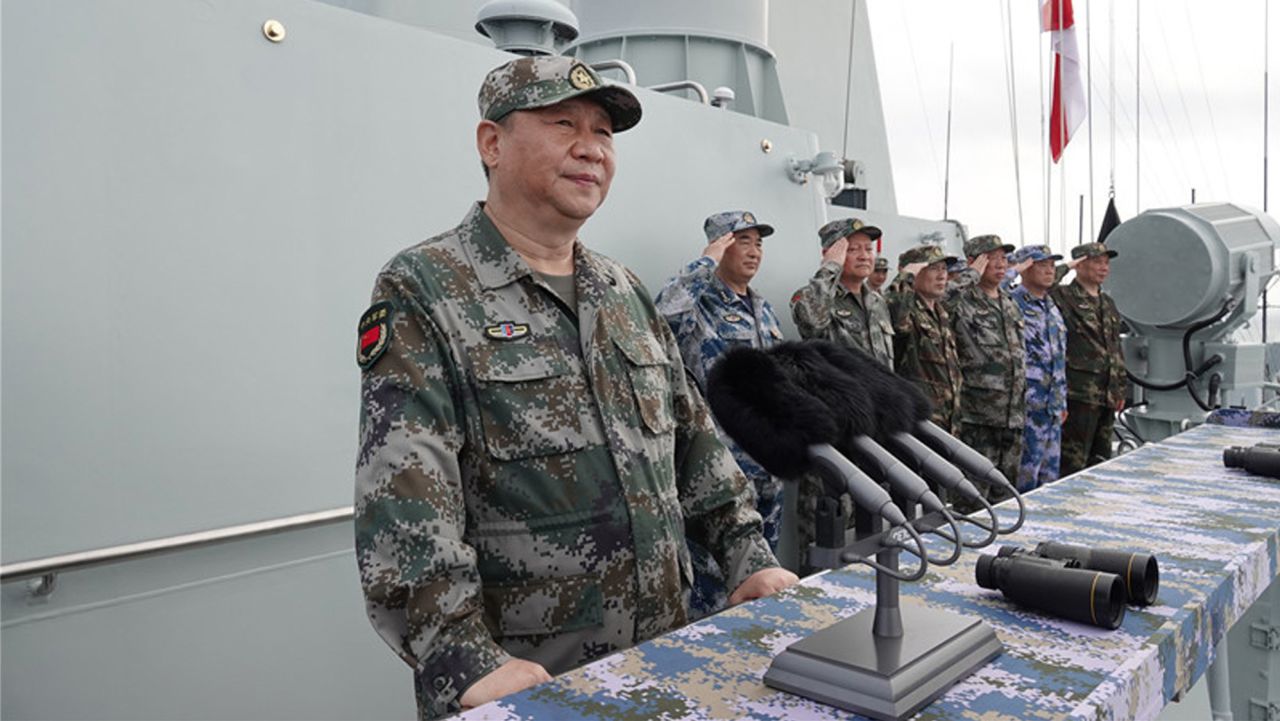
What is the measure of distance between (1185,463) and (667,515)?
6.49 ft

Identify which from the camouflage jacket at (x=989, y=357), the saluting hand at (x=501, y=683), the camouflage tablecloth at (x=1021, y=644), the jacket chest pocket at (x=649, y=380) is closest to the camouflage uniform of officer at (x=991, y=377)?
the camouflage jacket at (x=989, y=357)

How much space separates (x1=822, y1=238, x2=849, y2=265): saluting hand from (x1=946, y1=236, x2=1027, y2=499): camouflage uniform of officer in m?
1.60

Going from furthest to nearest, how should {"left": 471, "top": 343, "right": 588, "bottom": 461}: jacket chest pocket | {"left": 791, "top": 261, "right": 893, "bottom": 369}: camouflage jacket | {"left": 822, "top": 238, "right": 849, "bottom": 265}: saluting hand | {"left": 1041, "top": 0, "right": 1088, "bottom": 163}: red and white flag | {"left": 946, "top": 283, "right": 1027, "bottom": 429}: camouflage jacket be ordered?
{"left": 1041, "top": 0, "right": 1088, "bottom": 163}: red and white flag → {"left": 946, "top": 283, "right": 1027, "bottom": 429}: camouflage jacket → {"left": 822, "top": 238, "right": 849, "bottom": 265}: saluting hand → {"left": 791, "top": 261, "right": 893, "bottom": 369}: camouflage jacket → {"left": 471, "top": 343, "right": 588, "bottom": 461}: jacket chest pocket

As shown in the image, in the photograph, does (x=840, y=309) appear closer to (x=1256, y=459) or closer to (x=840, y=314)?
(x=840, y=314)

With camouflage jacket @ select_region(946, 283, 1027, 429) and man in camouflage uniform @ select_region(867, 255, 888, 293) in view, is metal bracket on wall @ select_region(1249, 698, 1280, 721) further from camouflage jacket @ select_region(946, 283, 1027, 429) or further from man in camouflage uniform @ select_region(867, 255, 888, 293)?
man in camouflage uniform @ select_region(867, 255, 888, 293)

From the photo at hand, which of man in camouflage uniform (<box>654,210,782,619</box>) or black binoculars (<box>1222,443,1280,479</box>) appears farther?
man in camouflage uniform (<box>654,210,782,619</box>)

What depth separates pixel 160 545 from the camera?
188cm

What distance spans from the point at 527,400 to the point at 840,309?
3.22m

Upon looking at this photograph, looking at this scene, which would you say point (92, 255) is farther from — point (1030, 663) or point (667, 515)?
point (1030, 663)

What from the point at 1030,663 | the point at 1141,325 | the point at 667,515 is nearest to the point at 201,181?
the point at 667,515

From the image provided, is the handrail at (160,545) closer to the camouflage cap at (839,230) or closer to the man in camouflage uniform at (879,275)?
Result: the camouflage cap at (839,230)

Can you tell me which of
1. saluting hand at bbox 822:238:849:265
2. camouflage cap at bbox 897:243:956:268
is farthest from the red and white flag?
saluting hand at bbox 822:238:849:265

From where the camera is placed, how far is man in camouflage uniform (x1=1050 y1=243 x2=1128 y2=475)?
19.6 feet

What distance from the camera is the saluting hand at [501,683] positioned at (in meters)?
Result: 1.05
